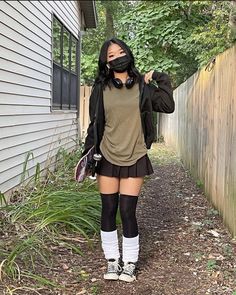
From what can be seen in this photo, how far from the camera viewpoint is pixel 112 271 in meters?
3.65

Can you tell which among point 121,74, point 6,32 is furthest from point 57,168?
point 121,74

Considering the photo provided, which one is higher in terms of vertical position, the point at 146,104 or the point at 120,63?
the point at 120,63

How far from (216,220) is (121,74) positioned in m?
2.51

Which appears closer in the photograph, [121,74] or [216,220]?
[121,74]

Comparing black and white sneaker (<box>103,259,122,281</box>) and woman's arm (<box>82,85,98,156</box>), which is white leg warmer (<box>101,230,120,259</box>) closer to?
black and white sneaker (<box>103,259,122,281</box>)

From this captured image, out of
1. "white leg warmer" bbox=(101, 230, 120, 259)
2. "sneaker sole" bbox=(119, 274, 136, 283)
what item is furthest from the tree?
"sneaker sole" bbox=(119, 274, 136, 283)

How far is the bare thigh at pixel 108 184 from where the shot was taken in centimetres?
359

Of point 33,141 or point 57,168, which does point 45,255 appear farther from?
point 57,168

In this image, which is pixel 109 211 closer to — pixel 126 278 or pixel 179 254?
pixel 126 278

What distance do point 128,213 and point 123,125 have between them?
26.7 inches

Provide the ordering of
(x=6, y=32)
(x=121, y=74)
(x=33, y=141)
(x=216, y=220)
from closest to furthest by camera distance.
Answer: (x=121, y=74) → (x=216, y=220) → (x=6, y=32) → (x=33, y=141)

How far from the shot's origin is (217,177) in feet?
18.2

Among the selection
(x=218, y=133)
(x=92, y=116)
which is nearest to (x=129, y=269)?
(x=92, y=116)

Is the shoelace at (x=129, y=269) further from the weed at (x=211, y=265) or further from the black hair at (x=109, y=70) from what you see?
the black hair at (x=109, y=70)
